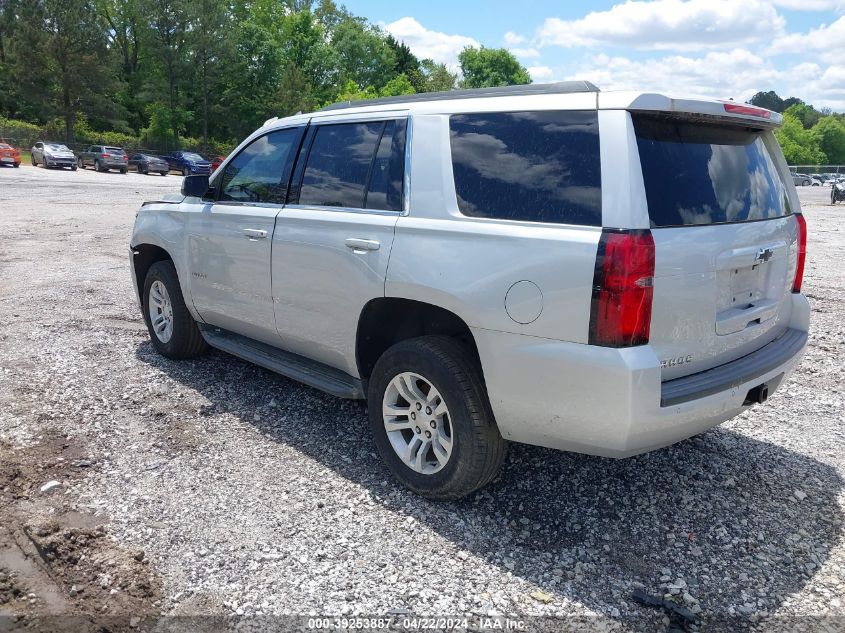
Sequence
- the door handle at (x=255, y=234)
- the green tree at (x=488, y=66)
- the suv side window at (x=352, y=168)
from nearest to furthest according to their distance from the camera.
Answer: the suv side window at (x=352, y=168)
the door handle at (x=255, y=234)
the green tree at (x=488, y=66)

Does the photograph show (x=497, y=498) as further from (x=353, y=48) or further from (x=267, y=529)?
(x=353, y=48)

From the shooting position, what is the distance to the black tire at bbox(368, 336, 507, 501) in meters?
3.39

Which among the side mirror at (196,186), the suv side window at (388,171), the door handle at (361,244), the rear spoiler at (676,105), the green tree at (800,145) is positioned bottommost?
the door handle at (361,244)

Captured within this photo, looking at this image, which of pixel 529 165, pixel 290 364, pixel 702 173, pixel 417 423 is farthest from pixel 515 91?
pixel 290 364

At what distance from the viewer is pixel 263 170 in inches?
192

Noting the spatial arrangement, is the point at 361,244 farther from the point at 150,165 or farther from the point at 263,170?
the point at 150,165

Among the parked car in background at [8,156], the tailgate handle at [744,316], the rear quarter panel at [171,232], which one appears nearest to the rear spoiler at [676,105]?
the tailgate handle at [744,316]

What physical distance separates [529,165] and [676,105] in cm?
67

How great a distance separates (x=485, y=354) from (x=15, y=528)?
238 centimetres

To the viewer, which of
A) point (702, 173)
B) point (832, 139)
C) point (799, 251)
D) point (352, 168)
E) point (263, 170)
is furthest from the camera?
point (832, 139)

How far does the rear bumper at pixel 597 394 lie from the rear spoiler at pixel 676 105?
1.02m

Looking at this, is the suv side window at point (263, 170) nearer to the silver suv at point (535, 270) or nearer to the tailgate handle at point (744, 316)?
the silver suv at point (535, 270)

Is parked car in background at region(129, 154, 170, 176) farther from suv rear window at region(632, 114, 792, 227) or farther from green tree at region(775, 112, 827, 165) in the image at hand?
green tree at region(775, 112, 827, 165)

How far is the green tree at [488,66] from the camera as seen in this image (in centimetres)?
9506
